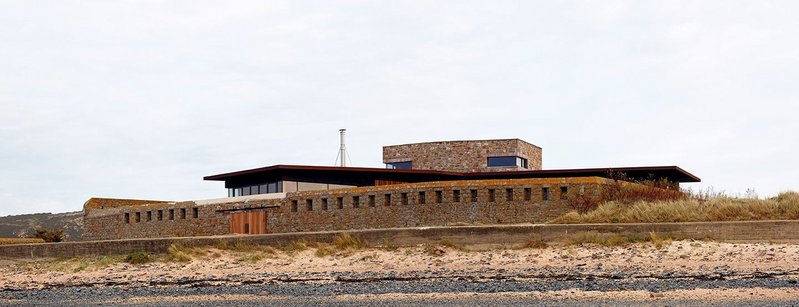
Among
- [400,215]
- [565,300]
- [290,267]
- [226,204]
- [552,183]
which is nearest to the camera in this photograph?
[565,300]

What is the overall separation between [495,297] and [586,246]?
24.5ft

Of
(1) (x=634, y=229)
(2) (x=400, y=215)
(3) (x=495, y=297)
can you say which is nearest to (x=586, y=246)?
(1) (x=634, y=229)

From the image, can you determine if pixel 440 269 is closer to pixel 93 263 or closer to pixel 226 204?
pixel 93 263

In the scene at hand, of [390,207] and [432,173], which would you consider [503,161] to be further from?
[390,207]

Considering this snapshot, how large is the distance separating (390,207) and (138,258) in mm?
11726

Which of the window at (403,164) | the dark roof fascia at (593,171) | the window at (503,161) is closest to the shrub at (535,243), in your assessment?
the dark roof fascia at (593,171)

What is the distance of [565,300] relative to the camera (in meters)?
20.8

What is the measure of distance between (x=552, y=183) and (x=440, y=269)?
1280 cm

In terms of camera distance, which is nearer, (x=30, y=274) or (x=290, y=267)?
(x=290, y=267)

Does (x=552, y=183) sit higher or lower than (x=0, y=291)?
higher

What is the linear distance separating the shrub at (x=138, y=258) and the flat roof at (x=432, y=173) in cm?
1550

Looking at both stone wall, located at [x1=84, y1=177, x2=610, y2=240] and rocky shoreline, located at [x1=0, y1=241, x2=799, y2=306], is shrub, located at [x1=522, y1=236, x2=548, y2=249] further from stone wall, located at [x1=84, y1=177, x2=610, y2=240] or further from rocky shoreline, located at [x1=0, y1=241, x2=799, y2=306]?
stone wall, located at [x1=84, y1=177, x2=610, y2=240]

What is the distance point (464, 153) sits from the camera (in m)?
61.0

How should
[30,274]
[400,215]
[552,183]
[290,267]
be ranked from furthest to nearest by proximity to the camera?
[400,215]
[552,183]
[30,274]
[290,267]
